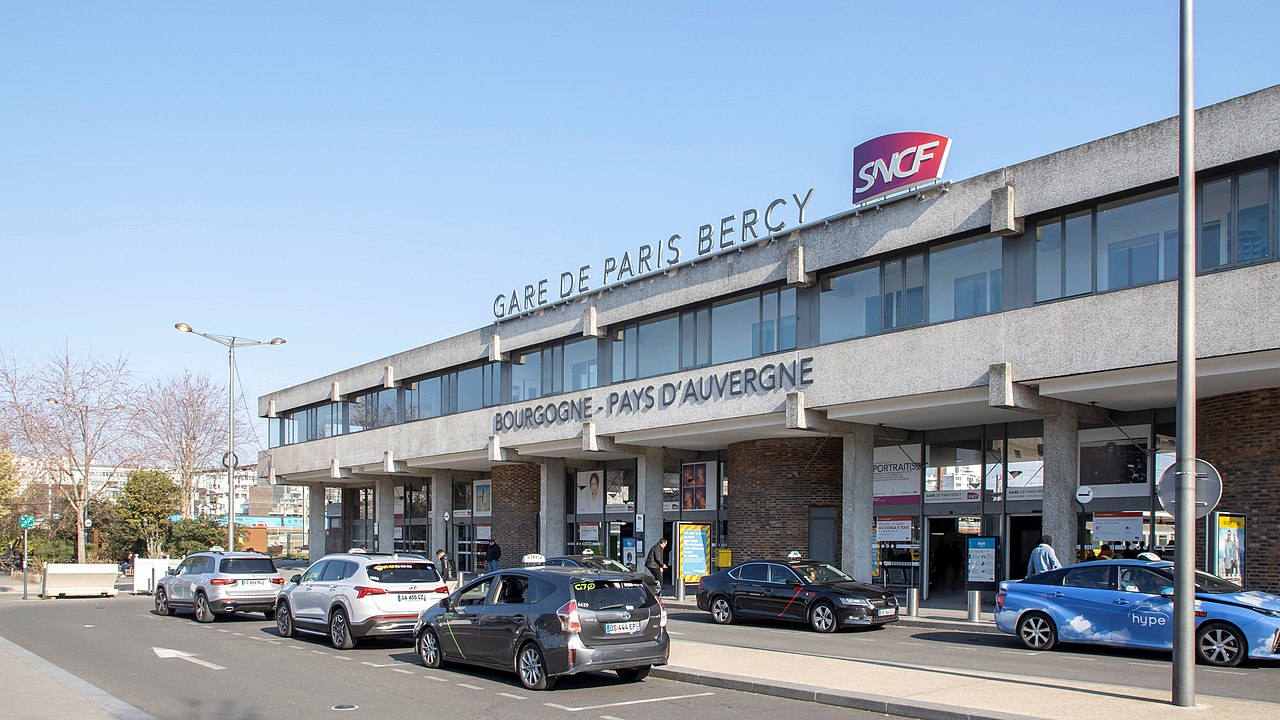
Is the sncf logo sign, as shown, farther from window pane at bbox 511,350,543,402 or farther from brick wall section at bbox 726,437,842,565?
window pane at bbox 511,350,543,402

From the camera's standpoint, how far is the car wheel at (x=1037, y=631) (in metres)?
17.1

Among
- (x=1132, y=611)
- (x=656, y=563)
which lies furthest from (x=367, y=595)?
(x=656, y=563)

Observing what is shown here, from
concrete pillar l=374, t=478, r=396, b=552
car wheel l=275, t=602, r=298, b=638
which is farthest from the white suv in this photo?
concrete pillar l=374, t=478, r=396, b=552

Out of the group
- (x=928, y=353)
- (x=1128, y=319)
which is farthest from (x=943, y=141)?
(x=1128, y=319)

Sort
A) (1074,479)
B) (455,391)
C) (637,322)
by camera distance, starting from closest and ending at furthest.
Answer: (1074,479)
(637,322)
(455,391)

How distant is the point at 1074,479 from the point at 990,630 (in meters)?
5.37

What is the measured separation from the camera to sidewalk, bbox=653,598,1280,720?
10.7 m

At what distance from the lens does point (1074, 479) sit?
23938mm

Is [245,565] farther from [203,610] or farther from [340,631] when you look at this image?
[340,631]

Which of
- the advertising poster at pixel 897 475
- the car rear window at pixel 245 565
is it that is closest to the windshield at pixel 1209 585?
the advertising poster at pixel 897 475

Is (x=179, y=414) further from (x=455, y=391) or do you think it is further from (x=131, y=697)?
(x=131, y=697)

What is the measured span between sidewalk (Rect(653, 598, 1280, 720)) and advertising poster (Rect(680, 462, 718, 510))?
18.2m

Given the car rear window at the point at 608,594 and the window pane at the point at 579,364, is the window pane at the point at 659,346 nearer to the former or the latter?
the window pane at the point at 579,364

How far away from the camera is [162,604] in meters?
27.2
